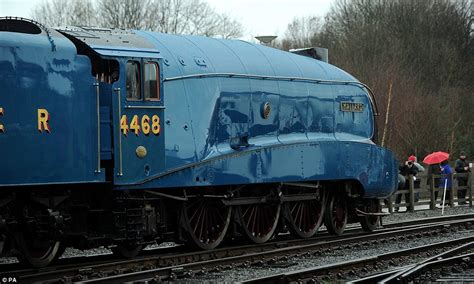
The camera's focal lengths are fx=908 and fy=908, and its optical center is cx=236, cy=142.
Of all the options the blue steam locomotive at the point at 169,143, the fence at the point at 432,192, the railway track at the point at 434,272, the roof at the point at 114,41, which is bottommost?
the fence at the point at 432,192

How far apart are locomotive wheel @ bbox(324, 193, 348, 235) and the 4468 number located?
6.36 m

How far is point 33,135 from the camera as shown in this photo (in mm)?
12875

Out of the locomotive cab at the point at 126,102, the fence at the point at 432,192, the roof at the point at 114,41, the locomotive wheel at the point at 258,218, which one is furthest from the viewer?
the fence at the point at 432,192

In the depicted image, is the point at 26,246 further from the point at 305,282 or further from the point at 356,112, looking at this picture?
the point at 356,112

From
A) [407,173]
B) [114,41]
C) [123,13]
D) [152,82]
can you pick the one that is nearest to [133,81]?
[152,82]

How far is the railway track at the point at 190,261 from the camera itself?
1291cm

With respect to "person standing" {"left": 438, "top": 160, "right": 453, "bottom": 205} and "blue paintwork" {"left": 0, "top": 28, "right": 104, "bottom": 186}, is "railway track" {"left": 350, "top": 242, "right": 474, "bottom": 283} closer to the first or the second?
"blue paintwork" {"left": 0, "top": 28, "right": 104, "bottom": 186}

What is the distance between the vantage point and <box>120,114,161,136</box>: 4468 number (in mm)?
14492

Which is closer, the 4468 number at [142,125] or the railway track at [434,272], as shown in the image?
the railway track at [434,272]

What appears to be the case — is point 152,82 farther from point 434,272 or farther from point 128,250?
point 434,272

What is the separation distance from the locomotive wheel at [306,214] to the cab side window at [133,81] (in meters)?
5.25

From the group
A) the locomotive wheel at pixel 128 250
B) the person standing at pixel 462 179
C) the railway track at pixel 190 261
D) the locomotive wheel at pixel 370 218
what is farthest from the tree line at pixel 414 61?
the locomotive wheel at pixel 128 250

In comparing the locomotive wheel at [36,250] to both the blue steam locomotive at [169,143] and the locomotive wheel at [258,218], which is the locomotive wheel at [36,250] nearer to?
the blue steam locomotive at [169,143]

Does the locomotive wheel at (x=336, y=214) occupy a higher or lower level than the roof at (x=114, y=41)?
lower
